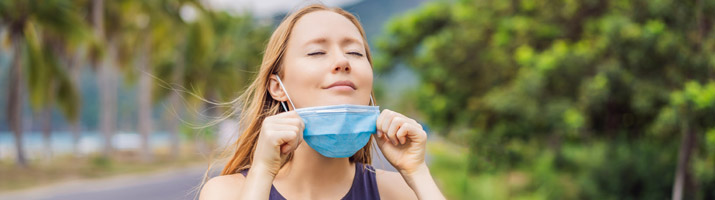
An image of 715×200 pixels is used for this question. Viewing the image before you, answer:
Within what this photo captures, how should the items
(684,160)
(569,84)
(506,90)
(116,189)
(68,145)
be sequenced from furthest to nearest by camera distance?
(68,145), (116,189), (506,90), (569,84), (684,160)

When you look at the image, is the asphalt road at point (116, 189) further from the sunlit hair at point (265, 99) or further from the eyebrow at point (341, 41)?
the eyebrow at point (341, 41)

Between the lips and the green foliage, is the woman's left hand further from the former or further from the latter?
A: the green foliage

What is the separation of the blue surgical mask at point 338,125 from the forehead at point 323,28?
293 mm

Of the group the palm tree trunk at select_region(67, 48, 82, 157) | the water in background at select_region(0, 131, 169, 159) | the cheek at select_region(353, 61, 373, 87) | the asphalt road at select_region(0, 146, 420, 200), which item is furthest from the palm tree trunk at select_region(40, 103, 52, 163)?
the cheek at select_region(353, 61, 373, 87)

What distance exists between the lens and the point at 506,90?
9672mm

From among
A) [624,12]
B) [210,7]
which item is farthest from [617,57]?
[210,7]

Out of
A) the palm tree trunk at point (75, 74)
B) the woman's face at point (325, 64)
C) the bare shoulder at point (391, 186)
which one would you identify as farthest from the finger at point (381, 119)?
the palm tree trunk at point (75, 74)

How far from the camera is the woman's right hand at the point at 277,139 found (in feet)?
5.20

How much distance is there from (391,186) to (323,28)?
0.57m

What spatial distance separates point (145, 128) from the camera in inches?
913

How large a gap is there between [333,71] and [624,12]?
602 cm

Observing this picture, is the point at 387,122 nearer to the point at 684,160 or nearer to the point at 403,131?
the point at 403,131

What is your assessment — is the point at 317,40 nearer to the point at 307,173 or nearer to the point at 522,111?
the point at 307,173

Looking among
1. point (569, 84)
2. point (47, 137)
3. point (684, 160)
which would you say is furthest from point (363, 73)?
point (47, 137)
